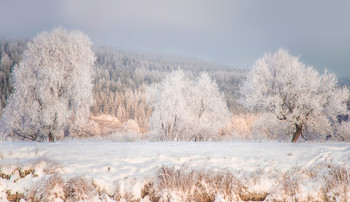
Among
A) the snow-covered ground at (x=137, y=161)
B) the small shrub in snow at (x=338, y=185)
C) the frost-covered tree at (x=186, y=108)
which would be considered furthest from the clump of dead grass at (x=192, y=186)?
the frost-covered tree at (x=186, y=108)

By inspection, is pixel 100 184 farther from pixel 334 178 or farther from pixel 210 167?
pixel 334 178

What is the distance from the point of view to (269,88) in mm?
21500

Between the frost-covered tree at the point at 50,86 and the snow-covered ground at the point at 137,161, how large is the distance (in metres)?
10.7

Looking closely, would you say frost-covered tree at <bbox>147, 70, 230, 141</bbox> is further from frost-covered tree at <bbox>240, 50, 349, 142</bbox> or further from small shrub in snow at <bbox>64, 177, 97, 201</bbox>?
small shrub in snow at <bbox>64, 177, 97, 201</bbox>

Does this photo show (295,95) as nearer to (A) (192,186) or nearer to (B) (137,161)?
(A) (192,186)

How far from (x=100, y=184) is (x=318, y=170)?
7.37 metres

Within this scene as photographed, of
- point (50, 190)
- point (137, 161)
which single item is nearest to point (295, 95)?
point (137, 161)

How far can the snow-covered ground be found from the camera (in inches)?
243

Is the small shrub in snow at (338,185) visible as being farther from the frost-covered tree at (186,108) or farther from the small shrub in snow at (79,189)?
the frost-covered tree at (186,108)

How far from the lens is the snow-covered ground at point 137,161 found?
243 inches

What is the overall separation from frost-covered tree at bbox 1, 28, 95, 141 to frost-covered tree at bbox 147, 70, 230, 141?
28.5ft

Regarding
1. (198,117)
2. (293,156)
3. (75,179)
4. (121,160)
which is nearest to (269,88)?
(198,117)

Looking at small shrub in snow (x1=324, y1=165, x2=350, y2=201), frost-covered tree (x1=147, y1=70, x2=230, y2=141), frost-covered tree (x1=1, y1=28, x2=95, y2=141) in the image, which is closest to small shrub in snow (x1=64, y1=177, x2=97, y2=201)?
small shrub in snow (x1=324, y1=165, x2=350, y2=201)

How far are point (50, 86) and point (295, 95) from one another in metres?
23.6
